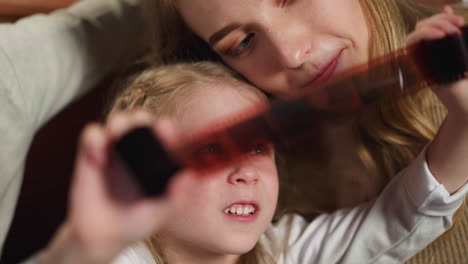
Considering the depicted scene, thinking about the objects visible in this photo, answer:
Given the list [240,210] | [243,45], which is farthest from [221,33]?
[240,210]

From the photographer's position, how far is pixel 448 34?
1.52 ft

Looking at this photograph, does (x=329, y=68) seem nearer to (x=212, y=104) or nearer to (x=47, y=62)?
(x=212, y=104)

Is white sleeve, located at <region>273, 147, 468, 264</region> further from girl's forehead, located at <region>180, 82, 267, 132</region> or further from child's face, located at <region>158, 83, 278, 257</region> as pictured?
girl's forehead, located at <region>180, 82, 267, 132</region>

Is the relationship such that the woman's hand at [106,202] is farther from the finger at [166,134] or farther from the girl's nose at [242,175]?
the girl's nose at [242,175]

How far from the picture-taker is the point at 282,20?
0.66 metres

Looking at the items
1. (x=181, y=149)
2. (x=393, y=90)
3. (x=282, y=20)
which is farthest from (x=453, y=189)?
(x=181, y=149)

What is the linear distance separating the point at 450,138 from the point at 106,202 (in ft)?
1.50

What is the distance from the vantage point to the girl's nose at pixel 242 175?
60 centimetres

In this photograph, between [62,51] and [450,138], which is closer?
[450,138]

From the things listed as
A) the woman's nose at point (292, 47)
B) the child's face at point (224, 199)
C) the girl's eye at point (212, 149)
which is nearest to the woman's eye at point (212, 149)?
the girl's eye at point (212, 149)

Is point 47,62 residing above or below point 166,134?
below

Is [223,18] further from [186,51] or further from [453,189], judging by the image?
[453,189]

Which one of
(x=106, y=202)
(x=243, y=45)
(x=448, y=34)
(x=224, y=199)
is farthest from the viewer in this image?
(x=243, y=45)

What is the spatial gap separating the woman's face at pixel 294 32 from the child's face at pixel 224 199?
8 cm
